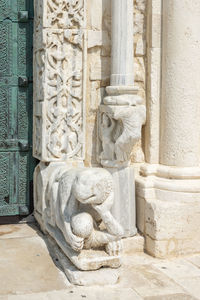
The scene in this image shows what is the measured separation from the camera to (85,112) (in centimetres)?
382

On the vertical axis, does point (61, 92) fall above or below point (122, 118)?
above

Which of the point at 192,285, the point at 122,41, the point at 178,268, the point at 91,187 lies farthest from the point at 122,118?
the point at 192,285

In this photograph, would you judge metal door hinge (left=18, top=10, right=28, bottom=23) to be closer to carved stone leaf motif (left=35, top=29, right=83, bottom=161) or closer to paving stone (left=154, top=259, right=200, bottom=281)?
carved stone leaf motif (left=35, top=29, right=83, bottom=161)

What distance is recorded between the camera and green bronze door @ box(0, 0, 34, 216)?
3963 millimetres

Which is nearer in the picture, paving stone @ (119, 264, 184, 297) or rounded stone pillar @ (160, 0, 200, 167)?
paving stone @ (119, 264, 184, 297)

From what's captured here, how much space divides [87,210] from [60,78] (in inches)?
44.3

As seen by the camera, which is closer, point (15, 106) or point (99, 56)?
point (99, 56)

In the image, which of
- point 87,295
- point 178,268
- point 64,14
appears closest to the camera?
point 87,295

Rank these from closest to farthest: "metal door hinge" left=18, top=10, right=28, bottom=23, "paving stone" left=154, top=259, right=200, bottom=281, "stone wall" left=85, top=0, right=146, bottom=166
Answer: "paving stone" left=154, top=259, right=200, bottom=281
"stone wall" left=85, top=0, right=146, bottom=166
"metal door hinge" left=18, top=10, right=28, bottom=23

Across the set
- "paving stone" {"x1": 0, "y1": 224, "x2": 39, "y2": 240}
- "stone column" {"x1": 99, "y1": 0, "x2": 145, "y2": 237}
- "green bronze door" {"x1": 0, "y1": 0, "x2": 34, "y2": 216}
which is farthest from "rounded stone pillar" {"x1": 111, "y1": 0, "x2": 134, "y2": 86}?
"paving stone" {"x1": 0, "y1": 224, "x2": 39, "y2": 240}

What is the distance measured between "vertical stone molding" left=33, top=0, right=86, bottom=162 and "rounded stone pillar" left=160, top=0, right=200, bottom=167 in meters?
0.70

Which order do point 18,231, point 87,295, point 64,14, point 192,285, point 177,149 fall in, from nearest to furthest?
point 87,295, point 192,285, point 64,14, point 177,149, point 18,231

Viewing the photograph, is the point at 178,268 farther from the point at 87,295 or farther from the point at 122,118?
the point at 122,118

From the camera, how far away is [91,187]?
120 inches
